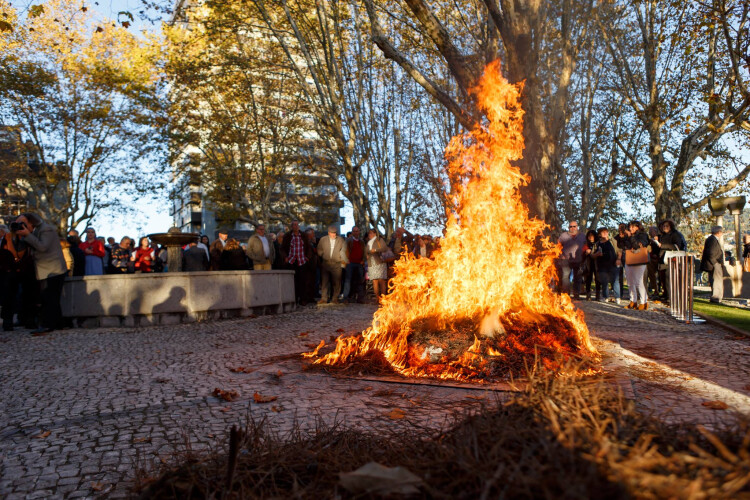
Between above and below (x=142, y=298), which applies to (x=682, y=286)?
above

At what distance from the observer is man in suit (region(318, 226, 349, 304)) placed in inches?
613

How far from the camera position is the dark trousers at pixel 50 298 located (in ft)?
36.2

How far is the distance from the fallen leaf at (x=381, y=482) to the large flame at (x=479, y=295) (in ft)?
14.2

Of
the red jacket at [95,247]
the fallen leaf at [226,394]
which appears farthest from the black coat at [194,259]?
the fallen leaf at [226,394]

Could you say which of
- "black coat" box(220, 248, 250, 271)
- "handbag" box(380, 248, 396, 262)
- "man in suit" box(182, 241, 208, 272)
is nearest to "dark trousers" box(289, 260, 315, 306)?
"black coat" box(220, 248, 250, 271)

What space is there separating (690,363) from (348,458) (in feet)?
19.3

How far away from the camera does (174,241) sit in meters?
15.2

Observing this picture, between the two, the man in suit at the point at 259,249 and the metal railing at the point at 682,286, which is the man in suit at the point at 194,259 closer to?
the man in suit at the point at 259,249

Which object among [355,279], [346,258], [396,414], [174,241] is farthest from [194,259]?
[396,414]

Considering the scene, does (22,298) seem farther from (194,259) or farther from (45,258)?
(194,259)

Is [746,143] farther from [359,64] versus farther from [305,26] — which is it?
[305,26]

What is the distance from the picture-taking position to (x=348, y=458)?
2.17m

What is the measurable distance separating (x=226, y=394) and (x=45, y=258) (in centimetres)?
750

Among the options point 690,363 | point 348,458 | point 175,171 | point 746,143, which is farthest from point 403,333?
point 175,171
